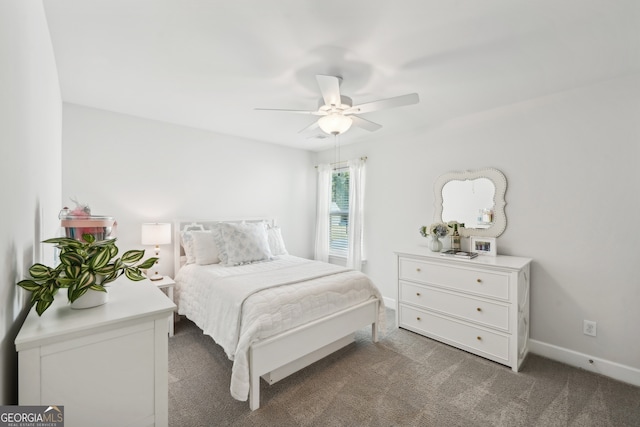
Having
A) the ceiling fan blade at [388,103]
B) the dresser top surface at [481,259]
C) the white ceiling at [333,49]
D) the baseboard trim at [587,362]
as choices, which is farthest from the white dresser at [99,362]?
the baseboard trim at [587,362]

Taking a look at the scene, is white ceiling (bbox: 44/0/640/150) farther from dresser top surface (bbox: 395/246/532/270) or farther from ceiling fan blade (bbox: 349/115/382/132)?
dresser top surface (bbox: 395/246/532/270)

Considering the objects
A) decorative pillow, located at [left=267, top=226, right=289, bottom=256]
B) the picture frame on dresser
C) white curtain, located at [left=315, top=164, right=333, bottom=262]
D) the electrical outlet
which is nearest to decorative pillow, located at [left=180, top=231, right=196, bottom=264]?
decorative pillow, located at [left=267, top=226, right=289, bottom=256]

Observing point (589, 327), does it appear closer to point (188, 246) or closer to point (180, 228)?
point (188, 246)

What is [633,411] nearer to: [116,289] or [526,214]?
[526,214]

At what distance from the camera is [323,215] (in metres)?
4.77

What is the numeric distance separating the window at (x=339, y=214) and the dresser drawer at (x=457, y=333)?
5.16 feet

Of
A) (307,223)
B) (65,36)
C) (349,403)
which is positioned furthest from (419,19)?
(307,223)

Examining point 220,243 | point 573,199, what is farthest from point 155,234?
point 573,199

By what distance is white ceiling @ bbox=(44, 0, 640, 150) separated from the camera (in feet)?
4.98

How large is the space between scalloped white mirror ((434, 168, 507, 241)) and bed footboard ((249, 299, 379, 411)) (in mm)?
1398

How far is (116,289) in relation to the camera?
1395mm

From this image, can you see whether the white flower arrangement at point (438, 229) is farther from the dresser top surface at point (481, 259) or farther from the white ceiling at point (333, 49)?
the white ceiling at point (333, 49)

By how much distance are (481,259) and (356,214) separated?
75.0 inches

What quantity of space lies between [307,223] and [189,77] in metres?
3.13
